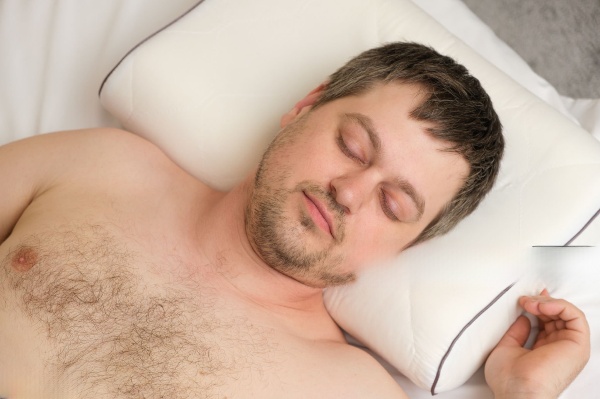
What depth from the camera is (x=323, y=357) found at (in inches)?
55.3

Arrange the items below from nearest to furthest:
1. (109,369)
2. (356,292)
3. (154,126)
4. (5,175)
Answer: (109,369) < (5,175) < (356,292) < (154,126)

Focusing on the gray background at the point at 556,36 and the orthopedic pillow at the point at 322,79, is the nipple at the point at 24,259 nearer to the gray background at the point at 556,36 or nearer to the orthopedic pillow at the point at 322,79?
the orthopedic pillow at the point at 322,79

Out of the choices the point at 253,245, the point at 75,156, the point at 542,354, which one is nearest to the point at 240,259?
the point at 253,245

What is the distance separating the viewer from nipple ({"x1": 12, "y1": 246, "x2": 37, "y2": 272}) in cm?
127

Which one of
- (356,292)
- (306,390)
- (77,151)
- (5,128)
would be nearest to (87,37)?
(5,128)

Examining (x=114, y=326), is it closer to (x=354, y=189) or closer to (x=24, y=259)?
(x=24, y=259)

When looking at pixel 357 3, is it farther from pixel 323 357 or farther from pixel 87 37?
pixel 323 357

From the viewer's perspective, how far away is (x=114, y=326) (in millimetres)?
1234

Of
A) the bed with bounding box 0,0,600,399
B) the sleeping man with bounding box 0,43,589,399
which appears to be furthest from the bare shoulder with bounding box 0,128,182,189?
the bed with bounding box 0,0,600,399

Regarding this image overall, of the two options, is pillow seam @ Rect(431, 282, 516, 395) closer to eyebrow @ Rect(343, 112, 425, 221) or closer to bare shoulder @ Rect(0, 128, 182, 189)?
eyebrow @ Rect(343, 112, 425, 221)

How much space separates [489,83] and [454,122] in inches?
13.0

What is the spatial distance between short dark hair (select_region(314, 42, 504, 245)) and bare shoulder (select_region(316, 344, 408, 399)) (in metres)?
0.28

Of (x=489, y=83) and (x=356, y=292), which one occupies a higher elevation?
(x=489, y=83)

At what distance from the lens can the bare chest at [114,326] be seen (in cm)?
118
